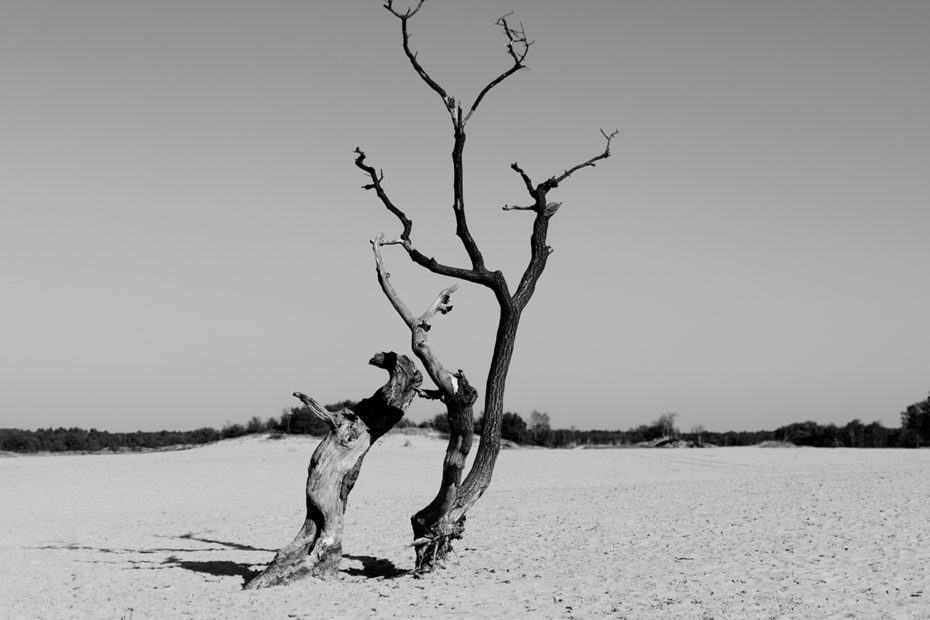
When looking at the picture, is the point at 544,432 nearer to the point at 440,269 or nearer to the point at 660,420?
the point at 660,420

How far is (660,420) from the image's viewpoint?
64.9m

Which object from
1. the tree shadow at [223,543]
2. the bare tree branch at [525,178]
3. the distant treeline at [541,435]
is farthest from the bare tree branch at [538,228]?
the distant treeline at [541,435]

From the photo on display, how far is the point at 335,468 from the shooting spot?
35.4 feet

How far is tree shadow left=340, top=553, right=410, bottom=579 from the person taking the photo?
11.2 meters

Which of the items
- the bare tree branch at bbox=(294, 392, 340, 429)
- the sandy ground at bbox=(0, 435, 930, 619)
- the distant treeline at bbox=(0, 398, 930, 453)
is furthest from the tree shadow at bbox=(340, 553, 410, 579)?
the distant treeline at bbox=(0, 398, 930, 453)

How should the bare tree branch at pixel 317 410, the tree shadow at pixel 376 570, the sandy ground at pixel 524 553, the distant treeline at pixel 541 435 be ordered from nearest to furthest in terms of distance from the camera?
the sandy ground at pixel 524 553, the bare tree branch at pixel 317 410, the tree shadow at pixel 376 570, the distant treeline at pixel 541 435

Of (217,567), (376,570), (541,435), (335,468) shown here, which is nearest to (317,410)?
(335,468)

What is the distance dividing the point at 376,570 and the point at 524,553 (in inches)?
81.1

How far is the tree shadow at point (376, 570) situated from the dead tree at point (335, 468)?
26.3 inches

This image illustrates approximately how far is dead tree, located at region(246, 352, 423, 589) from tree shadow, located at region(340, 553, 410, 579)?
0.67 m

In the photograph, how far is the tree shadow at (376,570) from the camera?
11.2 m

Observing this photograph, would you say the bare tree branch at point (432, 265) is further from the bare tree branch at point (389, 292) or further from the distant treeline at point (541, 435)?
the distant treeline at point (541, 435)

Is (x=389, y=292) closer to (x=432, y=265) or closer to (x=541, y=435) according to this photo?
(x=432, y=265)

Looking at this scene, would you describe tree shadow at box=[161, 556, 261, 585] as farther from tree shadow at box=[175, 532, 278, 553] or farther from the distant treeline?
the distant treeline
